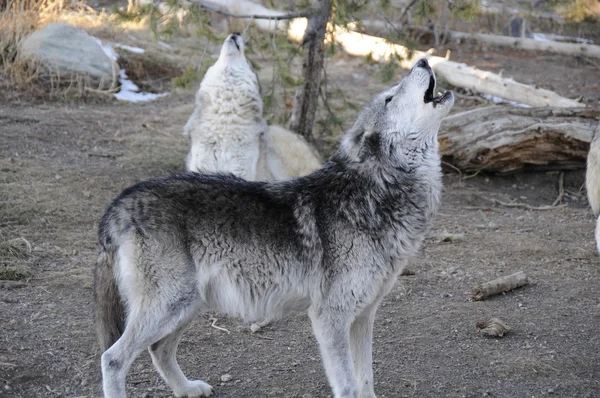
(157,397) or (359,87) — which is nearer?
(157,397)

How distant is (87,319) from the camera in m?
5.30

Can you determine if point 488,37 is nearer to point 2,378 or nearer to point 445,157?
point 445,157

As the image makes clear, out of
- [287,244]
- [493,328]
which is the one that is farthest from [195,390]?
[493,328]

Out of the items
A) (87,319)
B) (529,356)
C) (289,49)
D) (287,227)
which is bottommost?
(87,319)

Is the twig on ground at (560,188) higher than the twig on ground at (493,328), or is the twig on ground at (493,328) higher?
the twig on ground at (560,188)

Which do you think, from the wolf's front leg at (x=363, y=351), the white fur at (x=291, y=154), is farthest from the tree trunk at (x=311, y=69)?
the wolf's front leg at (x=363, y=351)

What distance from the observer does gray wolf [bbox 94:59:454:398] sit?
378cm

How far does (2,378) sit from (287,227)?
6.87 ft

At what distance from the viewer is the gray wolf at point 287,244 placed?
12.4ft

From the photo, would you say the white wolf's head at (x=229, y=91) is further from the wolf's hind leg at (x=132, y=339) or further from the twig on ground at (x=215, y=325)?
the wolf's hind leg at (x=132, y=339)

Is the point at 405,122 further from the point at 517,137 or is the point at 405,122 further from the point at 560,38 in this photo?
the point at 560,38

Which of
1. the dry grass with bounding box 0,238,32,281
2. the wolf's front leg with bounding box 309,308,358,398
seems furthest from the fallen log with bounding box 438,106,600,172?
the wolf's front leg with bounding box 309,308,358,398

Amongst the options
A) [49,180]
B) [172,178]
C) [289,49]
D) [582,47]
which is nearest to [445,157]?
[289,49]

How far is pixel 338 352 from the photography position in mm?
3869
